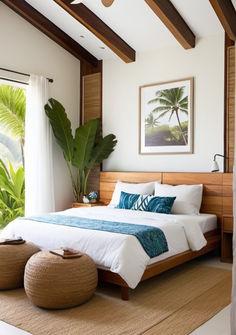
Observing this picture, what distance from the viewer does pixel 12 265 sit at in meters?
3.20

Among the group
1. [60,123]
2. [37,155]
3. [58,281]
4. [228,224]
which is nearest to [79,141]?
[60,123]

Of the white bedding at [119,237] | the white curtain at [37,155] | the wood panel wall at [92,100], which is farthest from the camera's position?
the wood panel wall at [92,100]

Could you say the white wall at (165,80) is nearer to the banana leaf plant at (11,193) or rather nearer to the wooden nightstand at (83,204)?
the wooden nightstand at (83,204)

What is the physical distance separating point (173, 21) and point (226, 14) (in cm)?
64

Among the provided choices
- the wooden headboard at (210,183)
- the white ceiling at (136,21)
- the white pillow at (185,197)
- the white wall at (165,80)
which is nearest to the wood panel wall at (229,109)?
the white wall at (165,80)

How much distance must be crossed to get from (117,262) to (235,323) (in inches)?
76.1

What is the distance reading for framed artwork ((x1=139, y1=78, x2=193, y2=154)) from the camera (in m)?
4.94

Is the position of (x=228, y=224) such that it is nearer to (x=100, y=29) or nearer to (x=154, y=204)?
(x=154, y=204)

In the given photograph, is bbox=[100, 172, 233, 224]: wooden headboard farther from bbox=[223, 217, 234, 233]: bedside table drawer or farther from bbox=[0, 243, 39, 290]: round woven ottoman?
bbox=[0, 243, 39, 290]: round woven ottoman

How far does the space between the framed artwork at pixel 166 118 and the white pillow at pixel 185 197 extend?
1.99ft

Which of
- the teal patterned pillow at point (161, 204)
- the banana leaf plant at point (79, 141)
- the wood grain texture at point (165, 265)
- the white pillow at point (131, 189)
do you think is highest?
the banana leaf plant at point (79, 141)

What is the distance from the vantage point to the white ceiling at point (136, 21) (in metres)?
4.41

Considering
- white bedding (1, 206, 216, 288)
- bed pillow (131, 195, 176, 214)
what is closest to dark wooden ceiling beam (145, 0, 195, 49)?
bed pillow (131, 195, 176, 214)

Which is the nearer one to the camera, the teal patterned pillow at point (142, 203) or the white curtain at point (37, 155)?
the teal patterned pillow at point (142, 203)
